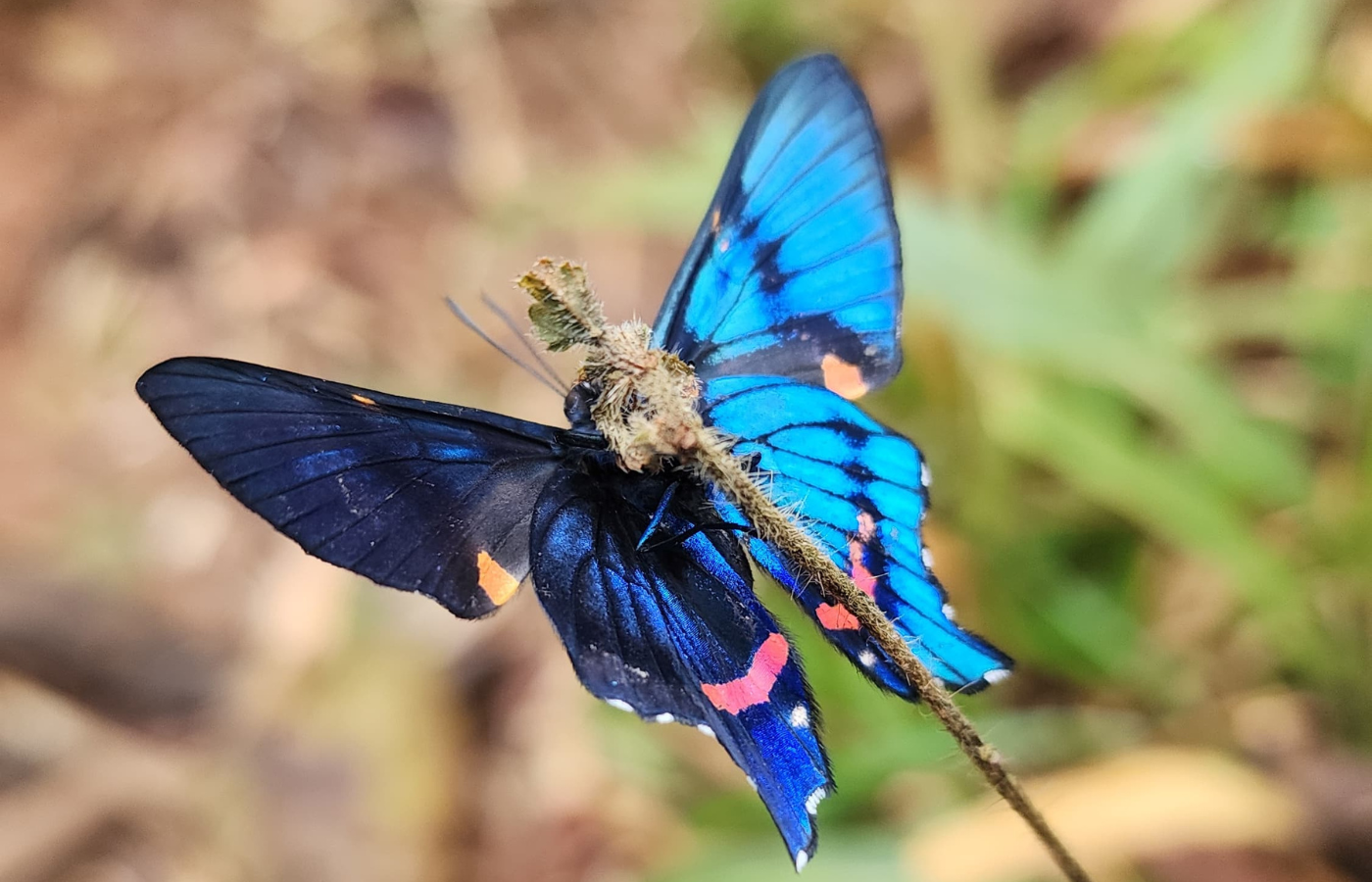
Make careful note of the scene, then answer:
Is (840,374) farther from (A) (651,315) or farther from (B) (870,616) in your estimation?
(A) (651,315)

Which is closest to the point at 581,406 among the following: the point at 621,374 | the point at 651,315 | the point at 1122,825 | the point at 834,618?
the point at 621,374

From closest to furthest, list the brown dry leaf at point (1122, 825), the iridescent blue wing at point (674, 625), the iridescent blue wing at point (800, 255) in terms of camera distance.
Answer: the iridescent blue wing at point (674, 625)
the iridescent blue wing at point (800, 255)
the brown dry leaf at point (1122, 825)

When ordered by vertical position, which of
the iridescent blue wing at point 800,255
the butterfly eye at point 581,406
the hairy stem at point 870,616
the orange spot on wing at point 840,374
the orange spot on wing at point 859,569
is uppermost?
the iridescent blue wing at point 800,255

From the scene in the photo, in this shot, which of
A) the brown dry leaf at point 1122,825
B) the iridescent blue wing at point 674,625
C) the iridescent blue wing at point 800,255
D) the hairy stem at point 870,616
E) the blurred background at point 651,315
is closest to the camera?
the hairy stem at point 870,616

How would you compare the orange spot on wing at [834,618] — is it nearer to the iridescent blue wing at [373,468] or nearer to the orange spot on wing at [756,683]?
the orange spot on wing at [756,683]

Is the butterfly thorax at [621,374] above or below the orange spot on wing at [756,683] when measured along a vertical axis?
above

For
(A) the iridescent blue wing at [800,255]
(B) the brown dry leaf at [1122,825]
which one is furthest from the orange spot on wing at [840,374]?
(B) the brown dry leaf at [1122,825]
